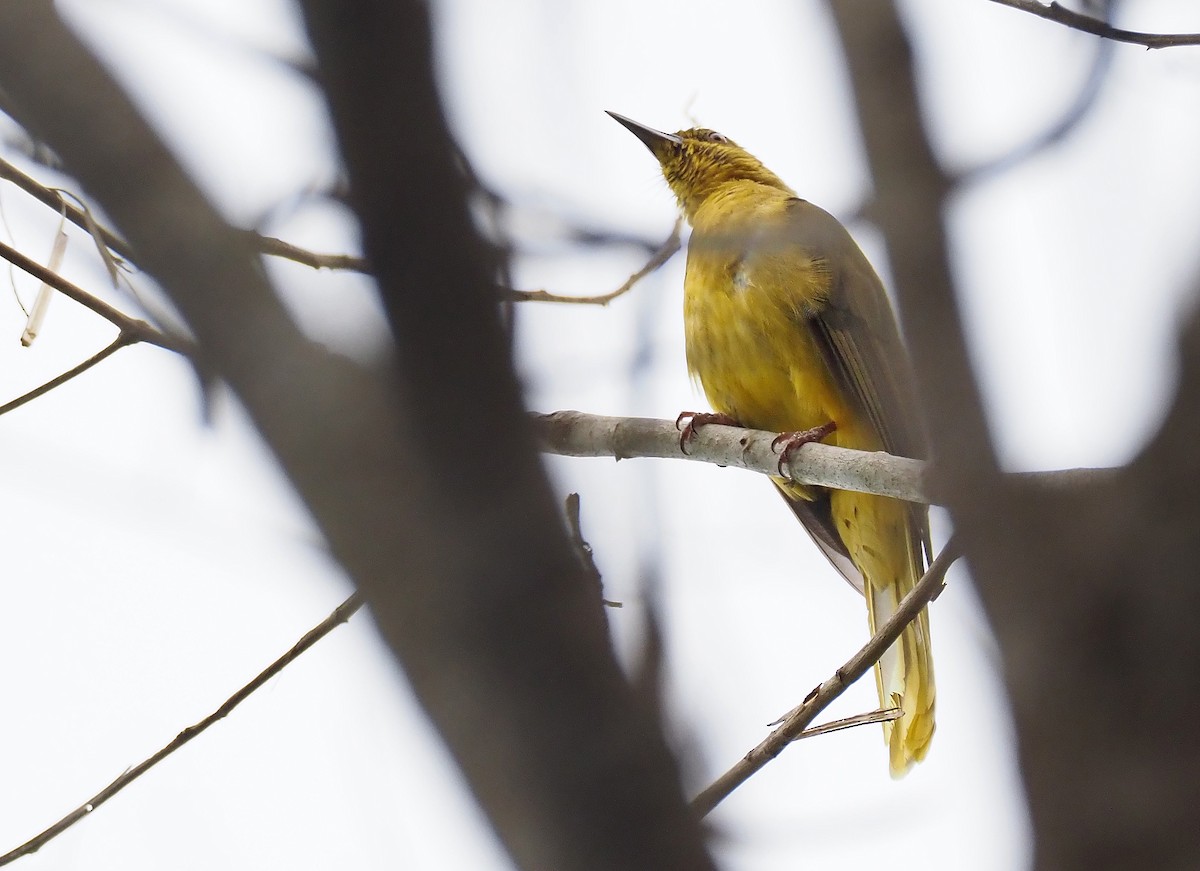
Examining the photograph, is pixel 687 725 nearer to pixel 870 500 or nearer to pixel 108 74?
pixel 108 74

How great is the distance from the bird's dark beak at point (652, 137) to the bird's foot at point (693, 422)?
5.45 ft

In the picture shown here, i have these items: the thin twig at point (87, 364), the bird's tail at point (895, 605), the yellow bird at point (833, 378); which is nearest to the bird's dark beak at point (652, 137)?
the yellow bird at point (833, 378)

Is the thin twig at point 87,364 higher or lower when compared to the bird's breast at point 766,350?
lower

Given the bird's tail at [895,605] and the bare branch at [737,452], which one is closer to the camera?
the bare branch at [737,452]

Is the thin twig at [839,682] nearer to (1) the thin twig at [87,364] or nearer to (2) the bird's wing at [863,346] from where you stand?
(1) the thin twig at [87,364]

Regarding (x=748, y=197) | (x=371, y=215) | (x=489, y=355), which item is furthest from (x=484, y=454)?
(x=748, y=197)

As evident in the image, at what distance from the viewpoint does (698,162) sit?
16.8ft

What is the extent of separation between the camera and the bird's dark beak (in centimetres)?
522

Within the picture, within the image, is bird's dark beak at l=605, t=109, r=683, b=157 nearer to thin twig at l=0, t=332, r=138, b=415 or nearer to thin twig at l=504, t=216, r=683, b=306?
thin twig at l=504, t=216, r=683, b=306

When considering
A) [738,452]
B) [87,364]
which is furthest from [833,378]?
[87,364]

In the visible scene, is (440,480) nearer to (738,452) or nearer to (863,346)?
(738,452)

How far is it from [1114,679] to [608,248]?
1410mm

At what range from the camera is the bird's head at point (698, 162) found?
199 inches

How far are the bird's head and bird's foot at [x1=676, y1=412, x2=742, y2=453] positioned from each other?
1.28 metres
